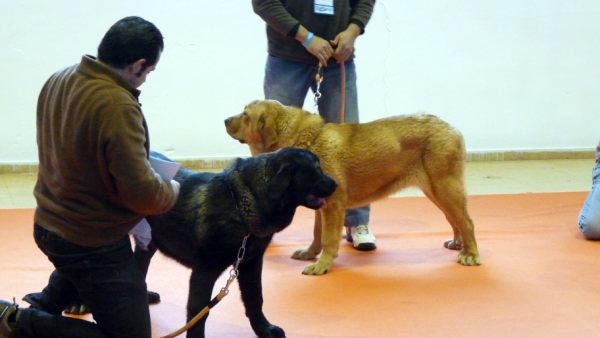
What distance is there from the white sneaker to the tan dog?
13.5 inches

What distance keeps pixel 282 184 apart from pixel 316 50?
5.15ft

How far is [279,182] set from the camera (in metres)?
2.65

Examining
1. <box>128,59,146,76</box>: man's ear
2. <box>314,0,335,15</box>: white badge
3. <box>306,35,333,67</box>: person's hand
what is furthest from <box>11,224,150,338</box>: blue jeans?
<box>314,0,335,15</box>: white badge

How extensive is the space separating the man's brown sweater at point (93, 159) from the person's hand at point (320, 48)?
5.97 feet

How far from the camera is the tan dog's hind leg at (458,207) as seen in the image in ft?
13.2

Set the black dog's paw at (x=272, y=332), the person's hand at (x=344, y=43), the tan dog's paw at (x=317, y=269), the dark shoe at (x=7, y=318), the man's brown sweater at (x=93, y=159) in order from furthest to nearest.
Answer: the person's hand at (x=344, y=43) → the tan dog's paw at (x=317, y=269) → the black dog's paw at (x=272, y=332) → the dark shoe at (x=7, y=318) → the man's brown sweater at (x=93, y=159)

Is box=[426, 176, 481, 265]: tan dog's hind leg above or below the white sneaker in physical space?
above

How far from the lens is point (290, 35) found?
13.3 ft

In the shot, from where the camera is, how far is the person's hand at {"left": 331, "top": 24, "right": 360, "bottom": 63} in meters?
4.12

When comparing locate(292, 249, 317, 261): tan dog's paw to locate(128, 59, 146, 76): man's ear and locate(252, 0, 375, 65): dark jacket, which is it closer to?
locate(252, 0, 375, 65): dark jacket

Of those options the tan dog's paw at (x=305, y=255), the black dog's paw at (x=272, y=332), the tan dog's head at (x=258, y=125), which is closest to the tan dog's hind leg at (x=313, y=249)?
the tan dog's paw at (x=305, y=255)

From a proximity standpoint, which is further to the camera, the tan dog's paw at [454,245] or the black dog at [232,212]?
the tan dog's paw at [454,245]

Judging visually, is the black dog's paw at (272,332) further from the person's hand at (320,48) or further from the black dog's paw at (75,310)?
the person's hand at (320,48)

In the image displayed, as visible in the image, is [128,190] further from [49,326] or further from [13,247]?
[13,247]
